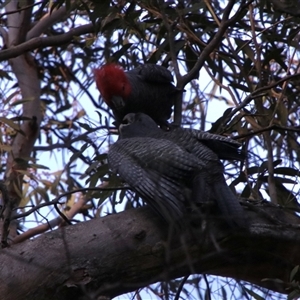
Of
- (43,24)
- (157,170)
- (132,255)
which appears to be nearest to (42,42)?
(43,24)

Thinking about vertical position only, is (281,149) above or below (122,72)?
below

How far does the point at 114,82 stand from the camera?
3879mm

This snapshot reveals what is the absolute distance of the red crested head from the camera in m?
3.87

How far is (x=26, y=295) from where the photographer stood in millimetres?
2246

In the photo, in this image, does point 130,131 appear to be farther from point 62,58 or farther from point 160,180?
point 62,58

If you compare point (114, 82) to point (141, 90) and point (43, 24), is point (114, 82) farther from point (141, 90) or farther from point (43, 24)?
point (43, 24)

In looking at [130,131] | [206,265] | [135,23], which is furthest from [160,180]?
[135,23]

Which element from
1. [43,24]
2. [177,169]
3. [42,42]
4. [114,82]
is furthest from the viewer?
[43,24]

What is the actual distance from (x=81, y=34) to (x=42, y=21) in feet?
1.32

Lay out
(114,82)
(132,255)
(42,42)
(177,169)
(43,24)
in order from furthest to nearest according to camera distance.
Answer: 1. (43,24)
2. (42,42)
3. (114,82)
4. (177,169)
5. (132,255)

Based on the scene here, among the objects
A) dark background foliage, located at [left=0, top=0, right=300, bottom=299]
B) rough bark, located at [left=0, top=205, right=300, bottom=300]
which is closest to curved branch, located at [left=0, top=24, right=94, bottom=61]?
dark background foliage, located at [left=0, top=0, right=300, bottom=299]

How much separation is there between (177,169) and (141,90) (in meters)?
1.43

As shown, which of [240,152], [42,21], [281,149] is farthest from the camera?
[42,21]

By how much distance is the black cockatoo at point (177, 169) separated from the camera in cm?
247
